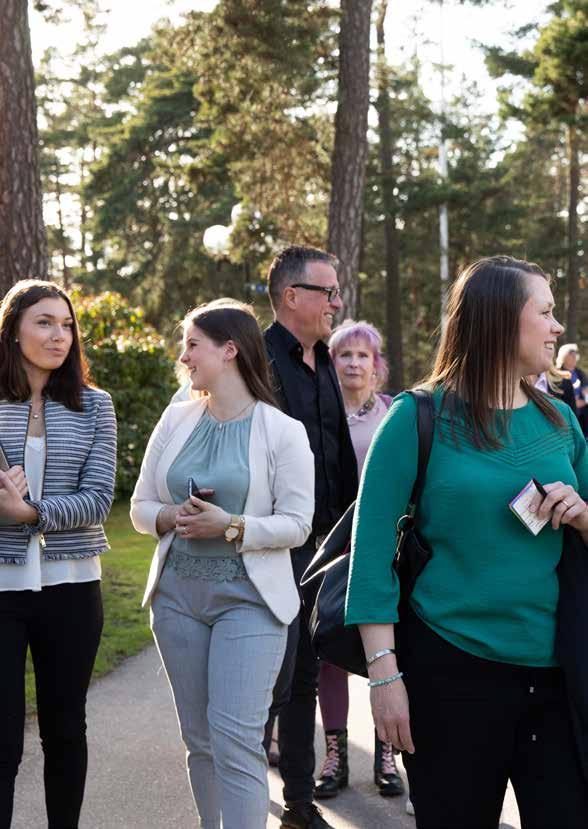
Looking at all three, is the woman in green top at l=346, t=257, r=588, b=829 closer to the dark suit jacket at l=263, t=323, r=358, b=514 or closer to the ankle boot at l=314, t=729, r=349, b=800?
the dark suit jacket at l=263, t=323, r=358, b=514

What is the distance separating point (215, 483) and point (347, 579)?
3.34ft

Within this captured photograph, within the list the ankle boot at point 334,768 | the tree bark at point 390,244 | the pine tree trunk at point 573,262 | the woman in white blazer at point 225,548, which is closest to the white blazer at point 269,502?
the woman in white blazer at point 225,548

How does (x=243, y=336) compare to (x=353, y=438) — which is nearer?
(x=243, y=336)

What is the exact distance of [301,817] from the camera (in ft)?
15.1

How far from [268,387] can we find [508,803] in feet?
7.69

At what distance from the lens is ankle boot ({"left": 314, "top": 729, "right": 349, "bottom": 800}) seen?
507 cm

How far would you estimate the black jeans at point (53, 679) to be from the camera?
12.3 ft

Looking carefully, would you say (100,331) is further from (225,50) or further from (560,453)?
(560,453)

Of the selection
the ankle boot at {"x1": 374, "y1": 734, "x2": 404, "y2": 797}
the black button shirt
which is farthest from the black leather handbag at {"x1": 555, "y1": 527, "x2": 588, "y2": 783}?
the ankle boot at {"x1": 374, "y1": 734, "x2": 404, "y2": 797}

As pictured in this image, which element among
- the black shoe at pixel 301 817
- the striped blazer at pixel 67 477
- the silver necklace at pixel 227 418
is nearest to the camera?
the striped blazer at pixel 67 477

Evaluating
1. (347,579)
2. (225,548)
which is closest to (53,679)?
(225,548)

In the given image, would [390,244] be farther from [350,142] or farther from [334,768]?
[334,768]

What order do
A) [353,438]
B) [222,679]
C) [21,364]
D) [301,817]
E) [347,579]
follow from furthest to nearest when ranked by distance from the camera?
1. [353,438]
2. [301,817]
3. [21,364]
4. [222,679]
5. [347,579]

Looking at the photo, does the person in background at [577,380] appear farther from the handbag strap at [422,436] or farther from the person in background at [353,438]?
the handbag strap at [422,436]
